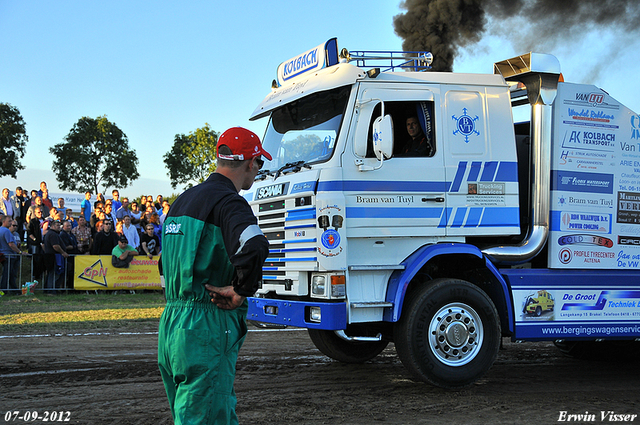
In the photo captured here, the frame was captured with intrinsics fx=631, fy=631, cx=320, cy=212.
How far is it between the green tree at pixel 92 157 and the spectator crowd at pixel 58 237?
121 ft

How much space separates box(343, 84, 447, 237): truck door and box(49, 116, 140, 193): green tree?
51.6 meters

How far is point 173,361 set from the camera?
3.12 meters

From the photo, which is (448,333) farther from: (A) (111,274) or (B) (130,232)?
(B) (130,232)

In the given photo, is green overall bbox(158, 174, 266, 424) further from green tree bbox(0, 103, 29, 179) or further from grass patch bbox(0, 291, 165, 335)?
green tree bbox(0, 103, 29, 179)

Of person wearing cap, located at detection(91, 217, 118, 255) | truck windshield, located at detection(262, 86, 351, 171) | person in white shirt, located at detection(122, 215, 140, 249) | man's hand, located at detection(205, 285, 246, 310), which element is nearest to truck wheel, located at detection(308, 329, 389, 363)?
truck windshield, located at detection(262, 86, 351, 171)

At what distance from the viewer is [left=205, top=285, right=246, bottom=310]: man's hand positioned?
311 cm

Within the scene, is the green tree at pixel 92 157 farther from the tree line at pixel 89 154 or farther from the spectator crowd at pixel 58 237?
the spectator crowd at pixel 58 237

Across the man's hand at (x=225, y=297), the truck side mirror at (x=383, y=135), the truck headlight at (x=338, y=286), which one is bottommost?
the truck headlight at (x=338, y=286)

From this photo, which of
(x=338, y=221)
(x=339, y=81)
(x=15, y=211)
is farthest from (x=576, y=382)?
(x=15, y=211)

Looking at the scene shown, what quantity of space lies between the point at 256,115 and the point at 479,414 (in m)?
4.43

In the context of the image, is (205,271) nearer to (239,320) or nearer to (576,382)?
(239,320)

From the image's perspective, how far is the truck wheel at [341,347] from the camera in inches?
307

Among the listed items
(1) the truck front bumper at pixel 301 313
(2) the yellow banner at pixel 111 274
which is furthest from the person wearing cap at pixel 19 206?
(1) the truck front bumper at pixel 301 313

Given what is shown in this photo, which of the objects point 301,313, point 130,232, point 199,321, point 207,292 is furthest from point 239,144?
point 130,232
